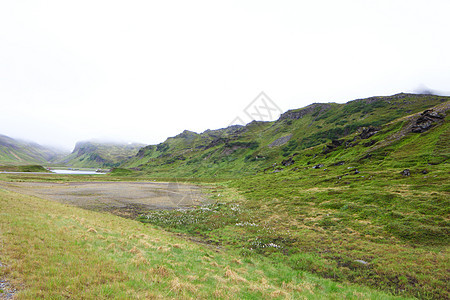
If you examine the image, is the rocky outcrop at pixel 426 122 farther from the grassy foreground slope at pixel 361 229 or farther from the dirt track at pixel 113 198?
the dirt track at pixel 113 198

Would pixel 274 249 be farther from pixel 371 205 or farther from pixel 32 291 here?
pixel 371 205

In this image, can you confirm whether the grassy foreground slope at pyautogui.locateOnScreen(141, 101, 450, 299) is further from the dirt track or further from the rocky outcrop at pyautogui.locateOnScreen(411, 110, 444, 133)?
the rocky outcrop at pyautogui.locateOnScreen(411, 110, 444, 133)

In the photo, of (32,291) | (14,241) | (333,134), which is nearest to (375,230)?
(32,291)

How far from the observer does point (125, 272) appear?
10.0 meters

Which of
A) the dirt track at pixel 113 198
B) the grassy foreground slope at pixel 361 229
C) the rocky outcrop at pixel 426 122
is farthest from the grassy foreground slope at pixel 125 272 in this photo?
the rocky outcrop at pixel 426 122

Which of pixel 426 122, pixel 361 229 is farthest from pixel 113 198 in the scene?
pixel 426 122

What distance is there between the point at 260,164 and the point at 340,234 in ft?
478

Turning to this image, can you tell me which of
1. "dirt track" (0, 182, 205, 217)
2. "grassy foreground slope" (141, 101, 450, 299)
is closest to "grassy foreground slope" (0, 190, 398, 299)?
"grassy foreground slope" (141, 101, 450, 299)

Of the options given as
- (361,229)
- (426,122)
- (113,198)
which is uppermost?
(426,122)

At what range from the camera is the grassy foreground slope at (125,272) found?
7.77 metres

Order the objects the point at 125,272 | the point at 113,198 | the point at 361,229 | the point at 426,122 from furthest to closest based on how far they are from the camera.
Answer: the point at 426,122 → the point at 113,198 → the point at 361,229 → the point at 125,272

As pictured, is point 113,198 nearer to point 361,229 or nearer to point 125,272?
point 125,272

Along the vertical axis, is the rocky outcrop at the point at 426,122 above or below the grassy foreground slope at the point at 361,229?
above

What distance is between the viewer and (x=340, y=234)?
82.1 feet
